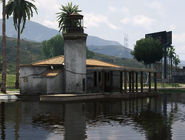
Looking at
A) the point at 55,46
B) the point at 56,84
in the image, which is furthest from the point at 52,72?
the point at 55,46

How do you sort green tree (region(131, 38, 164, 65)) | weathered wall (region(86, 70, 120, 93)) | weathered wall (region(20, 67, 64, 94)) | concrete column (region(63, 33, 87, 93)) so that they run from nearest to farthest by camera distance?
weathered wall (region(20, 67, 64, 94))
concrete column (region(63, 33, 87, 93))
weathered wall (region(86, 70, 120, 93))
green tree (region(131, 38, 164, 65))

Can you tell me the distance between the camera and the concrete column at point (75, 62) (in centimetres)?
5038

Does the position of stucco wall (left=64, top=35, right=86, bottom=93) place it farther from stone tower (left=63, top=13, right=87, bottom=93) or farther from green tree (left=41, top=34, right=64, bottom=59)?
green tree (left=41, top=34, right=64, bottom=59)

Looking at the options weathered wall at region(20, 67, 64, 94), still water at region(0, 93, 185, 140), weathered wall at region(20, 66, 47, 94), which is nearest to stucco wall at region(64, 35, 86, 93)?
weathered wall at region(20, 67, 64, 94)

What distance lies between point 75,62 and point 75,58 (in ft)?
2.09

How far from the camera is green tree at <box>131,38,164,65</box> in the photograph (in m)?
111

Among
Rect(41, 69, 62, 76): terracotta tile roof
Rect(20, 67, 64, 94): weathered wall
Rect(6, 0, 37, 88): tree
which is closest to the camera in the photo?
Rect(20, 67, 64, 94): weathered wall

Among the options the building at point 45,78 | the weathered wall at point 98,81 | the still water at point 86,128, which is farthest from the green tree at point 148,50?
the still water at point 86,128

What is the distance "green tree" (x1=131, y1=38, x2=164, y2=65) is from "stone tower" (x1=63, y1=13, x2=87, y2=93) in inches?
2517

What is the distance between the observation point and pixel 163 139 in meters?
17.5

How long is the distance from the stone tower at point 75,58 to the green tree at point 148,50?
63.9 metres

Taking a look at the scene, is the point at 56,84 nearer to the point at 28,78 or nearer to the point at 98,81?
the point at 28,78

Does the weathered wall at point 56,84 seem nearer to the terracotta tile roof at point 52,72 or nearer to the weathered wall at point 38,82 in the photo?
the weathered wall at point 38,82

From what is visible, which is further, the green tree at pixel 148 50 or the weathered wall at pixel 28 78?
the green tree at pixel 148 50
